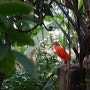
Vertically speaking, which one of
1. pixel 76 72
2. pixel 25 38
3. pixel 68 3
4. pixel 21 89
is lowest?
pixel 21 89

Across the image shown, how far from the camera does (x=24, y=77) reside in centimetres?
155

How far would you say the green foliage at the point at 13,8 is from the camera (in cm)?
28

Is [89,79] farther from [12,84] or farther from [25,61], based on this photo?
[12,84]

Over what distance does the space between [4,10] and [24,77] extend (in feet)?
4.21

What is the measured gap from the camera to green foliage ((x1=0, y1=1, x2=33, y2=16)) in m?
0.28

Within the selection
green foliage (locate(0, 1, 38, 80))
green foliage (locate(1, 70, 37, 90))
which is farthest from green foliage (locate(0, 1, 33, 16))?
green foliage (locate(1, 70, 37, 90))

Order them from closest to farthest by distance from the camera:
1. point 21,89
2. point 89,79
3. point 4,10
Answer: point 4,10, point 89,79, point 21,89

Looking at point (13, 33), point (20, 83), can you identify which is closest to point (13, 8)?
point (13, 33)

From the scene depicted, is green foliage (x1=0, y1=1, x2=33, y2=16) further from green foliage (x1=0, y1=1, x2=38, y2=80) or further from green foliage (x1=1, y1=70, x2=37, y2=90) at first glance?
green foliage (x1=1, y1=70, x2=37, y2=90)

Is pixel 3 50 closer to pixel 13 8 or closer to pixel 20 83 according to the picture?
pixel 13 8

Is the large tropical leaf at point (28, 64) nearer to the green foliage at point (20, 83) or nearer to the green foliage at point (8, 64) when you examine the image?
the green foliage at point (8, 64)

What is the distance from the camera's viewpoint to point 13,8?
0.95ft

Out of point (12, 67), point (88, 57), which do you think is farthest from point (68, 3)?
point (12, 67)

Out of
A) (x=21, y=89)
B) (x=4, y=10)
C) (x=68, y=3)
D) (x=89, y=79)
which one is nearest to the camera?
(x=4, y=10)
